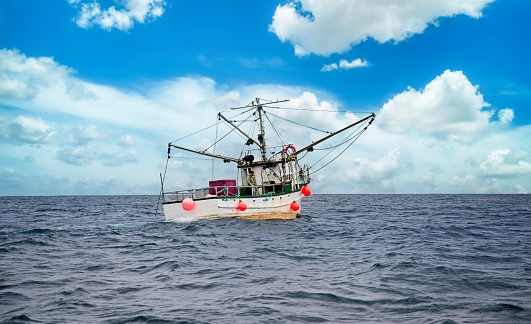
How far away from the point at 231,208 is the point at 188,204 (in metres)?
3.16

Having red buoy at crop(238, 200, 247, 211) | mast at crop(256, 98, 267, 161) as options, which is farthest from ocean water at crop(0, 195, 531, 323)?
mast at crop(256, 98, 267, 161)

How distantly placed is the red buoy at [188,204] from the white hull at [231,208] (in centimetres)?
31

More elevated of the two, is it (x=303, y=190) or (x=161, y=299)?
(x=303, y=190)

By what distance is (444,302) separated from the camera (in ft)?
29.1

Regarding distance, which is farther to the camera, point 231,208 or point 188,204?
point 231,208

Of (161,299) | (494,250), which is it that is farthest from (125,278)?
(494,250)

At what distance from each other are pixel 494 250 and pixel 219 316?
1340cm

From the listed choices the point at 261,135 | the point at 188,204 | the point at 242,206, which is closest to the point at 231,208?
the point at 242,206

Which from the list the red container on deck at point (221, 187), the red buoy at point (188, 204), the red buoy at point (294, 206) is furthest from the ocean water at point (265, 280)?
the red buoy at point (294, 206)

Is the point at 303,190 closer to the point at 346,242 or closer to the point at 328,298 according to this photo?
the point at 346,242

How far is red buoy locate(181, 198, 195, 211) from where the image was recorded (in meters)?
27.2

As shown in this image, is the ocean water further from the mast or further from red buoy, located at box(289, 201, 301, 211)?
the mast

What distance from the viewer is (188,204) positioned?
89.6ft

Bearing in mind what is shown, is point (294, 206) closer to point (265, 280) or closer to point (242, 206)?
point (242, 206)
